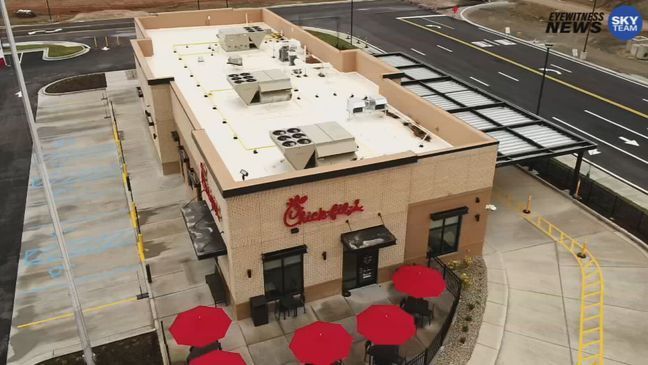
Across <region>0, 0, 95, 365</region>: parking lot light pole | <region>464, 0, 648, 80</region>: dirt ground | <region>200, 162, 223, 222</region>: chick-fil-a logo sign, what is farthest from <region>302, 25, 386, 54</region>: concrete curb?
<region>0, 0, 95, 365</region>: parking lot light pole

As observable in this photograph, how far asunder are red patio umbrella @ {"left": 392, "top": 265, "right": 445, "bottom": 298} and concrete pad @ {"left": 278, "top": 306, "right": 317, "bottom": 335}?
158 inches

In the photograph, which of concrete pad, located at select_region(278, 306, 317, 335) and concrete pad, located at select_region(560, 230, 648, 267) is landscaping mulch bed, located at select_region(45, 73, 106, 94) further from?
concrete pad, located at select_region(560, 230, 648, 267)

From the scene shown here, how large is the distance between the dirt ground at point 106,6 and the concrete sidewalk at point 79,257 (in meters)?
52.9

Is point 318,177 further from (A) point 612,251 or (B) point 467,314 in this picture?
(A) point 612,251

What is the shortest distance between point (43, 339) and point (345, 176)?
46.2 ft

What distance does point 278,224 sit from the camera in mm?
22734

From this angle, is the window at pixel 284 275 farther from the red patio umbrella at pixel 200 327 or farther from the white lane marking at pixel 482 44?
the white lane marking at pixel 482 44

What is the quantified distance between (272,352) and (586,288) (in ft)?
48.4

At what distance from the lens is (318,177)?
22344mm

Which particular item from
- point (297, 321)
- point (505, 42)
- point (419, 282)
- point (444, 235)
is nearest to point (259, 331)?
point (297, 321)

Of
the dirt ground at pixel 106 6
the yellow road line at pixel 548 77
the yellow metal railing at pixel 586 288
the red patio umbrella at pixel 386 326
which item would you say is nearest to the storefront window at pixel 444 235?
the yellow metal railing at pixel 586 288

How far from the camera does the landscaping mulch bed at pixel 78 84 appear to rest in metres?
53.2

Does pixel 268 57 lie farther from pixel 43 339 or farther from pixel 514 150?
pixel 43 339

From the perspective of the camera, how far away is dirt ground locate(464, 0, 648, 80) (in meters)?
64.2
